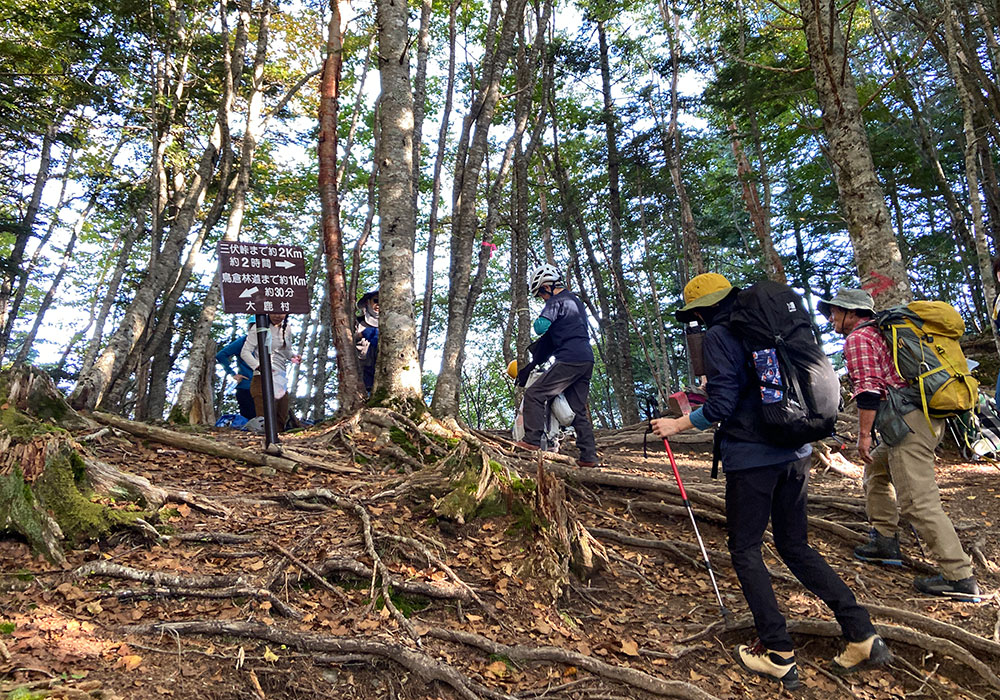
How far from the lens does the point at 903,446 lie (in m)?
4.62

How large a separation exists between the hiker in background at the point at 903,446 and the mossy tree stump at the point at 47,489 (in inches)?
217

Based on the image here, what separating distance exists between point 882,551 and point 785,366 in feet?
9.57

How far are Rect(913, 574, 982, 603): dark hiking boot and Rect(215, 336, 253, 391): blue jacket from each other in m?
8.43

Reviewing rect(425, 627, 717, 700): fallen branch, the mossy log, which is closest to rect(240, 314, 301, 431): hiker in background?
the mossy log

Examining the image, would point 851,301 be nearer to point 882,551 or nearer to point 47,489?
→ point 882,551

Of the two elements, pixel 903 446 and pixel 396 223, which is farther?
pixel 396 223

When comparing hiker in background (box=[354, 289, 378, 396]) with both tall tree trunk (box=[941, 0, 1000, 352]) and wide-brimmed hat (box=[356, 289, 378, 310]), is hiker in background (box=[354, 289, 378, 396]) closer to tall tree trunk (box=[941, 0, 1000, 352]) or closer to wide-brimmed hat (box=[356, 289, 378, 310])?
wide-brimmed hat (box=[356, 289, 378, 310])

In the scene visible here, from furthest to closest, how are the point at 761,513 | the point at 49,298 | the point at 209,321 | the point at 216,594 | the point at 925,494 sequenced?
1. the point at 49,298
2. the point at 209,321
3. the point at 925,494
4. the point at 761,513
5. the point at 216,594

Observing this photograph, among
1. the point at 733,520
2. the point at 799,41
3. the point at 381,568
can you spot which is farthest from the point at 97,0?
the point at 799,41

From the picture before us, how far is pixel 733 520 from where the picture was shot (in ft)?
12.1

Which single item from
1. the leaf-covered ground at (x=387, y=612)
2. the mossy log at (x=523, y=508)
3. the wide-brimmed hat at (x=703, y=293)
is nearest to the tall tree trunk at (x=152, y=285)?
the leaf-covered ground at (x=387, y=612)

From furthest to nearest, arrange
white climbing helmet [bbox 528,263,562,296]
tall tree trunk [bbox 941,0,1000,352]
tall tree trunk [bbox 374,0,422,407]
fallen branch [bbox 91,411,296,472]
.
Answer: tall tree trunk [bbox 941,0,1000,352]
white climbing helmet [bbox 528,263,562,296]
tall tree trunk [bbox 374,0,422,407]
fallen branch [bbox 91,411,296,472]

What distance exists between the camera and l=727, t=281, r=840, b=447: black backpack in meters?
3.48

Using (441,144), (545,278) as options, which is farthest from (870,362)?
(441,144)
